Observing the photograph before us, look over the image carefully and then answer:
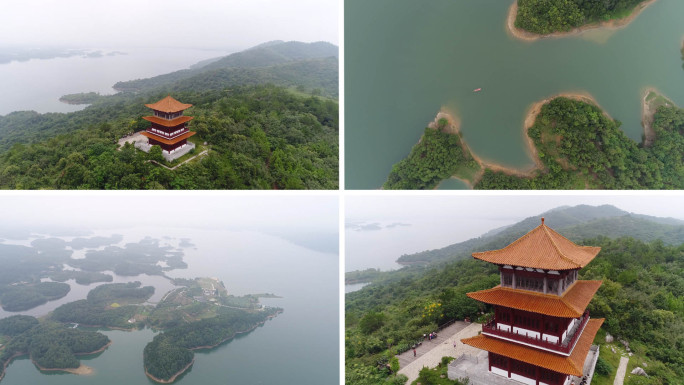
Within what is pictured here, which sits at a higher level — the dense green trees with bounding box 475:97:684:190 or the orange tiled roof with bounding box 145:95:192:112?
the orange tiled roof with bounding box 145:95:192:112

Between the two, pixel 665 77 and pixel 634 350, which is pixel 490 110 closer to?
pixel 665 77

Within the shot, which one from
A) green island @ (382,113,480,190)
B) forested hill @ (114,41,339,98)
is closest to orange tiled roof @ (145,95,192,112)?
green island @ (382,113,480,190)

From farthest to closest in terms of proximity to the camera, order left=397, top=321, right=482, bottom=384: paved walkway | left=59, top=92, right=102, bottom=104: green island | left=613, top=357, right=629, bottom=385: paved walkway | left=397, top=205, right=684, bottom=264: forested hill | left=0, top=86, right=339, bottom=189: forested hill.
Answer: left=59, top=92, right=102, bottom=104: green island → left=397, top=205, right=684, bottom=264: forested hill → left=0, top=86, right=339, bottom=189: forested hill → left=397, top=321, right=482, bottom=384: paved walkway → left=613, top=357, right=629, bottom=385: paved walkway

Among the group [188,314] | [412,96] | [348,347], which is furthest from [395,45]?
[188,314]

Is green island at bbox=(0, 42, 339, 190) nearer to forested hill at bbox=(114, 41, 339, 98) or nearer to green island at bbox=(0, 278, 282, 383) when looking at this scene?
forested hill at bbox=(114, 41, 339, 98)

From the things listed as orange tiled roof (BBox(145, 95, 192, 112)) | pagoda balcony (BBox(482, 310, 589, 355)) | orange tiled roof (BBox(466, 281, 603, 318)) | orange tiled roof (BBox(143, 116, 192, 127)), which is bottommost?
pagoda balcony (BBox(482, 310, 589, 355))

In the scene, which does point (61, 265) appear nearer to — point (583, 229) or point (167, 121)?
point (167, 121)

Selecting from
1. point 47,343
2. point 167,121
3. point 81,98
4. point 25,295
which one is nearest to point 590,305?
point 167,121
